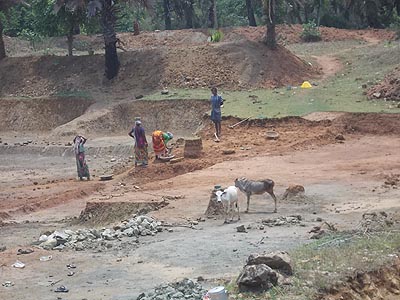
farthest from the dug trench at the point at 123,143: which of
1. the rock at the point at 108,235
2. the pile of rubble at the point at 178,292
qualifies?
the pile of rubble at the point at 178,292

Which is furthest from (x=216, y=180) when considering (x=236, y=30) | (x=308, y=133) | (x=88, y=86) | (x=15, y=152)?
(x=236, y=30)

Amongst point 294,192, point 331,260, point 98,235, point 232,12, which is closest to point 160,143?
point 294,192

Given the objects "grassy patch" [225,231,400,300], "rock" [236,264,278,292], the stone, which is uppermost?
"rock" [236,264,278,292]

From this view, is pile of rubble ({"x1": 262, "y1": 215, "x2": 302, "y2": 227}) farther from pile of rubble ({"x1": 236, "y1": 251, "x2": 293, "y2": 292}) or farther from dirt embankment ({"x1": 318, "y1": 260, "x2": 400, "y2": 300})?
pile of rubble ({"x1": 236, "y1": 251, "x2": 293, "y2": 292})

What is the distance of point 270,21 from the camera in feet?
121

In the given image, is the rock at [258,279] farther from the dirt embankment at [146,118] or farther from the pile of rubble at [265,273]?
the dirt embankment at [146,118]

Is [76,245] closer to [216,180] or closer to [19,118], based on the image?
[216,180]

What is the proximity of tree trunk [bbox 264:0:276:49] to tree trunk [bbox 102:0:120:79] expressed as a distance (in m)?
6.43

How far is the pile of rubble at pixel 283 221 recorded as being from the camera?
1689cm

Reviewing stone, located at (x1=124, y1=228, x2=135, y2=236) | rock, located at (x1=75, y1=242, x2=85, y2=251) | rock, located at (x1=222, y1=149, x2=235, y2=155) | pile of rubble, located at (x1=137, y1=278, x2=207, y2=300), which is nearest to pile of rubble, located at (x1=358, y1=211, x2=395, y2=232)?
pile of rubble, located at (x1=137, y1=278, x2=207, y2=300)

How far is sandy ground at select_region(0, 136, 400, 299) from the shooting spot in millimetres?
13828

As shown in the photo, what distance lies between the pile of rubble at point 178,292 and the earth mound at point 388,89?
19.5m

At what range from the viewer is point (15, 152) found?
3328cm

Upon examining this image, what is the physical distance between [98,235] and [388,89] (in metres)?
16.4
